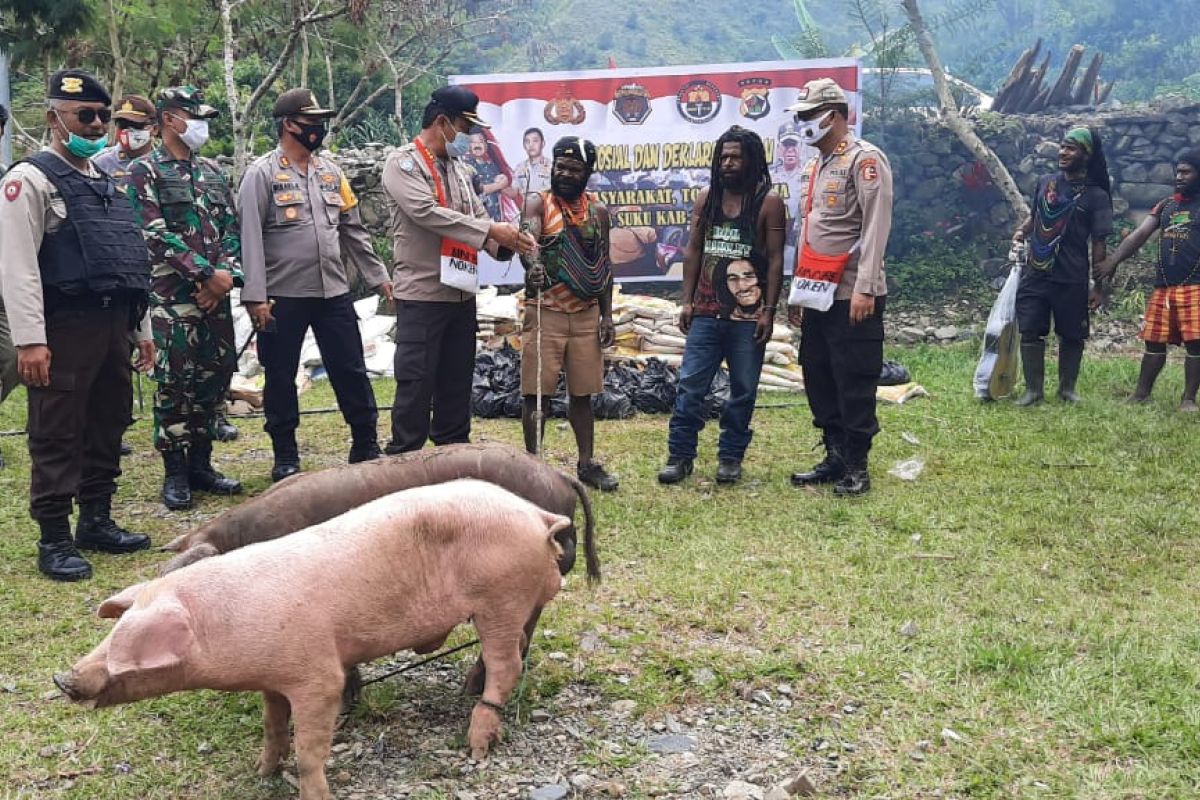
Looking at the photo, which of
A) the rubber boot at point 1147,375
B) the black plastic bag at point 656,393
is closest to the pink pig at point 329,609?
the black plastic bag at point 656,393

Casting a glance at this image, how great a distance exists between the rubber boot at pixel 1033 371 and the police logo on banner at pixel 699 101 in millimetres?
4682

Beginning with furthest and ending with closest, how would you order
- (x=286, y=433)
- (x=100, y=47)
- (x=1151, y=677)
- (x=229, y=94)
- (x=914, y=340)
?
(x=914, y=340) < (x=100, y=47) < (x=229, y=94) < (x=286, y=433) < (x=1151, y=677)

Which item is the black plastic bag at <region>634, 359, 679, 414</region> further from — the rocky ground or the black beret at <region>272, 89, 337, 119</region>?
the rocky ground

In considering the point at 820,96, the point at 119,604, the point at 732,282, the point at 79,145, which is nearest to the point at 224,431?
the point at 79,145

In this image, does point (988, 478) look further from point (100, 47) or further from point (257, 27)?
point (257, 27)

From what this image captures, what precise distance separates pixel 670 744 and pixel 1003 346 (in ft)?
20.8

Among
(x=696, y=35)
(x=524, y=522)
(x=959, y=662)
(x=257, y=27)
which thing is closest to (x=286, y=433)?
(x=524, y=522)

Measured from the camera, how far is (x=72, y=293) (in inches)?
186

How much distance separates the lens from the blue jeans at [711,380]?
641 cm

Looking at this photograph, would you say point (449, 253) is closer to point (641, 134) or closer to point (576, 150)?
point (576, 150)

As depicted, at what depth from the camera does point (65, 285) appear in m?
4.67

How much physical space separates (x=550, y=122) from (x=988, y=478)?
7.06 meters

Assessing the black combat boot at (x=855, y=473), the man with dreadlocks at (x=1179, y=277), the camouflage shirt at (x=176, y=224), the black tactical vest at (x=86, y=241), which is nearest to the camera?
the black tactical vest at (x=86, y=241)

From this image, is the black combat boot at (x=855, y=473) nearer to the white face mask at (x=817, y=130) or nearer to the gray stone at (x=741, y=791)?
the white face mask at (x=817, y=130)
